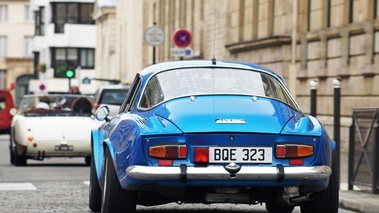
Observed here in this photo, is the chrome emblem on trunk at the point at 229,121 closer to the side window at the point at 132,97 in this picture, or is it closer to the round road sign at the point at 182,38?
the side window at the point at 132,97

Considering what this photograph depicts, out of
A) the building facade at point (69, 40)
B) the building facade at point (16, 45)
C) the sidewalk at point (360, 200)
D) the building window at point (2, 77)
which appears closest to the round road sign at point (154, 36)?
the sidewalk at point (360, 200)

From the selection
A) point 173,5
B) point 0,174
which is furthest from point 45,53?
point 0,174

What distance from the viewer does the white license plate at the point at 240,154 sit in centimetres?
1101

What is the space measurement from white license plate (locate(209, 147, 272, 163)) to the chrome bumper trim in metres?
0.07

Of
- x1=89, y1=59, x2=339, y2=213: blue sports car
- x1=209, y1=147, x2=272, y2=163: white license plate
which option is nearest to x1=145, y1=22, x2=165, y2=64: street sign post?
x1=89, y1=59, x2=339, y2=213: blue sports car

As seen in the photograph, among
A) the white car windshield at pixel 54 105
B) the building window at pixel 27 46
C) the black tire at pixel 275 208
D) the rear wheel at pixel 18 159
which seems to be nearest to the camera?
the black tire at pixel 275 208

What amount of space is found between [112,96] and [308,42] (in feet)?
17.1

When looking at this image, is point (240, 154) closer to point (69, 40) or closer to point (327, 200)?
point (327, 200)

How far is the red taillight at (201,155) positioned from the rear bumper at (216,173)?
62mm

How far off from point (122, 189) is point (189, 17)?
43.1 m

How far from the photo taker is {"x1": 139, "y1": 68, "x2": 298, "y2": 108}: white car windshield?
11.9 m

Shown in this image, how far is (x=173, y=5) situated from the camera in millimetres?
58688

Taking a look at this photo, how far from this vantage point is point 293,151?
11164mm

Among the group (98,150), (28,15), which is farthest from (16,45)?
(98,150)
